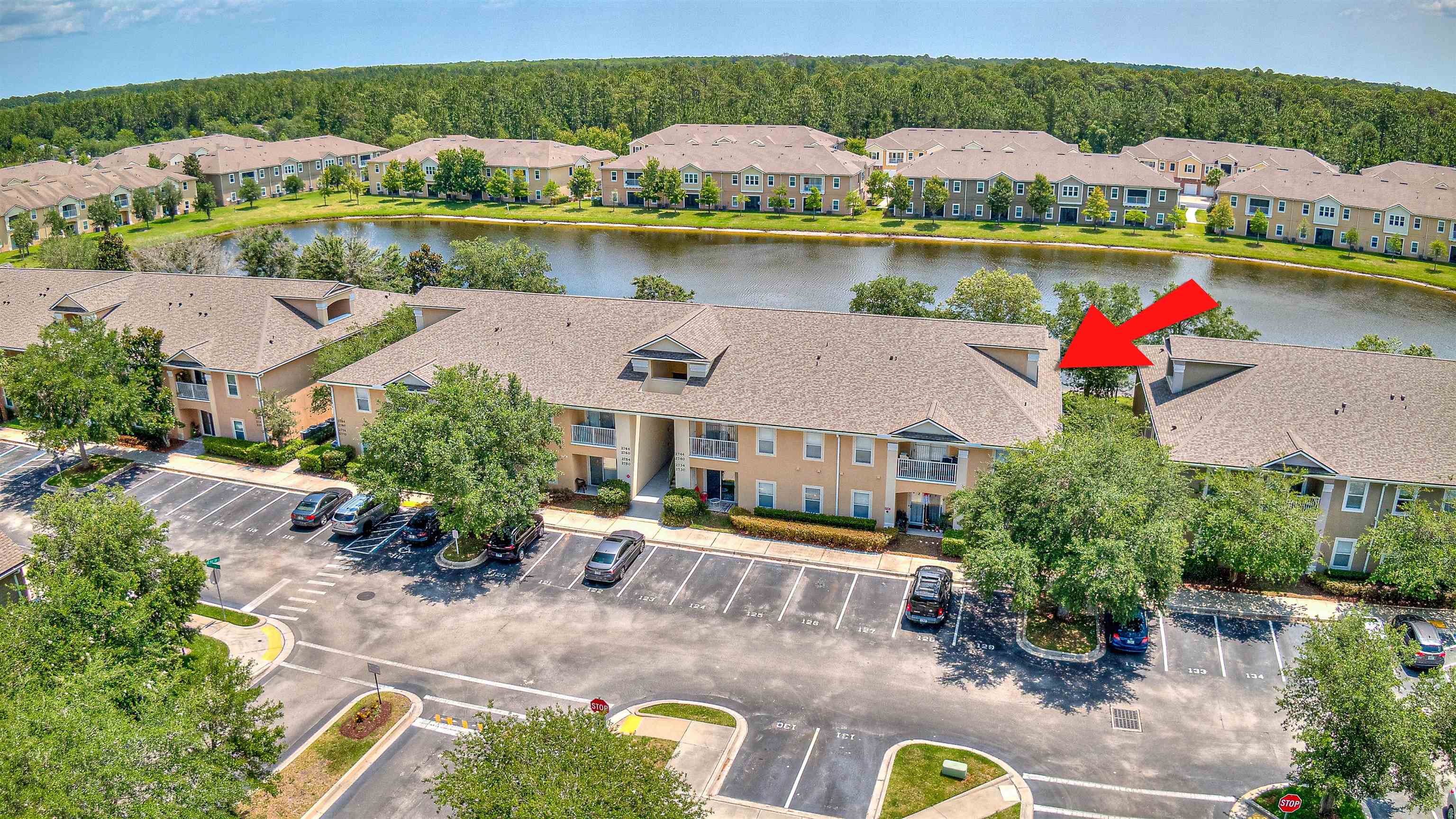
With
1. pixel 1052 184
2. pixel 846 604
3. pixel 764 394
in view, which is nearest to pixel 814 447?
pixel 764 394

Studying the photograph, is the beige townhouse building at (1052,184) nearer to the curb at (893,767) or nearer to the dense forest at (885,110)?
the dense forest at (885,110)

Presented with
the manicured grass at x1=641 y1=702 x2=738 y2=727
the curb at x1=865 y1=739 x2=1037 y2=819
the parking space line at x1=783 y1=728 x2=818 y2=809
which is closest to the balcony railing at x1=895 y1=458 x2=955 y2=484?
the curb at x1=865 y1=739 x2=1037 y2=819

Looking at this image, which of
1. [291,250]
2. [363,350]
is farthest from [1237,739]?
[291,250]

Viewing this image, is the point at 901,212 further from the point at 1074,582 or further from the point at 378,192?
the point at 1074,582

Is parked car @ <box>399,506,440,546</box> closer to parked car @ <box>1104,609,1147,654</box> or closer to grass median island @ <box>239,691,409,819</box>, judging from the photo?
grass median island @ <box>239,691,409,819</box>

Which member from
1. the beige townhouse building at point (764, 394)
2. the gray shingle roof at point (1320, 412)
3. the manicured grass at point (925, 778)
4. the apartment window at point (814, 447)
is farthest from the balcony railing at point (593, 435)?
the gray shingle roof at point (1320, 412)
